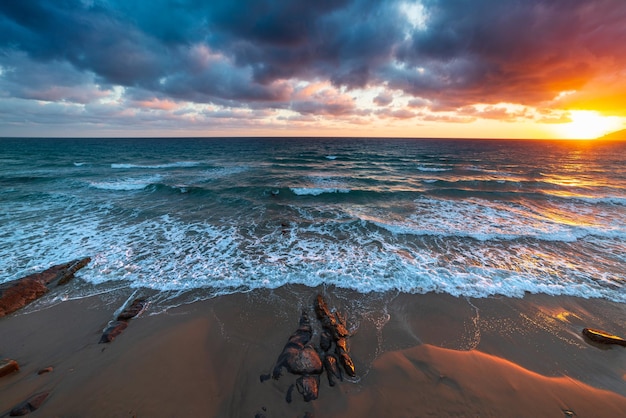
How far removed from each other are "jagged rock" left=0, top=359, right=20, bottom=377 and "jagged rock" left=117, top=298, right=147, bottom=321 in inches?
79.1

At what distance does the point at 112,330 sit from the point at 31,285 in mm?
4578

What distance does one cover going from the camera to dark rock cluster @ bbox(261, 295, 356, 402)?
17.0 feet

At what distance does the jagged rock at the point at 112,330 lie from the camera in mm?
6565

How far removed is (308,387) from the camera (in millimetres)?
5098

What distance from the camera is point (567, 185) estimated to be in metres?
28.0

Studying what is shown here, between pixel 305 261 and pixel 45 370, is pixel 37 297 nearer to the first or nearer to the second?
pixel 45 370

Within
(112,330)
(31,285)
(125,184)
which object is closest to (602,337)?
(112,330)

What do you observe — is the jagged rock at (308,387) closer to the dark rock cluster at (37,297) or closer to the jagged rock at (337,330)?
the jagged rock at (337,330)

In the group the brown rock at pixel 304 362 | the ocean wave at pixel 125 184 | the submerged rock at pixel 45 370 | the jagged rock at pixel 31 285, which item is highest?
the brown rock at pixel 304 362

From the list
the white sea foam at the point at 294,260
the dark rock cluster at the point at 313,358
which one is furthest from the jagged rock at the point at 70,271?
the dark rock cluster at the point at 313,358

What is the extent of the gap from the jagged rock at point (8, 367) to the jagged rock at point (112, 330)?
59.8 inches

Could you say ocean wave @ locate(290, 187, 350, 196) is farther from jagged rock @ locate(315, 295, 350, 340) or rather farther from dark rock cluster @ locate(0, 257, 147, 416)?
dark rock cluster @ locate(0, 257, 147, 416)

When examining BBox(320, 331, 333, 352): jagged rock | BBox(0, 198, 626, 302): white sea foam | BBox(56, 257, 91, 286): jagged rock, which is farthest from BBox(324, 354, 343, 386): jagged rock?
BBox(56, 257, 91, 286): jagged rock

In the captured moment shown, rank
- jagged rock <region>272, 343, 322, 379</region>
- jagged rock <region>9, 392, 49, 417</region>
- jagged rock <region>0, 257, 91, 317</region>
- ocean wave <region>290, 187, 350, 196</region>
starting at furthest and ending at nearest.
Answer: ocean wave <region>290, 187, 350, 196</region>
jagged rock <region>0, 257, 91, 317</region>
jagged rock <region>272, 343, 322, 379</region>
jagged rock <region>9, 392, 49, 417</region>
